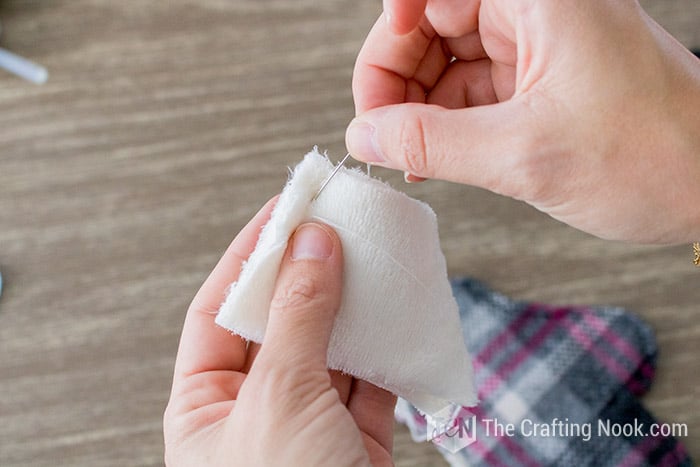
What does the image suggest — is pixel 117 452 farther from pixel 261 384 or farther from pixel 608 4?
pixel 608 4

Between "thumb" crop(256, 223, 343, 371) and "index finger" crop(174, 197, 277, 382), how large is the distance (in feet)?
0.37

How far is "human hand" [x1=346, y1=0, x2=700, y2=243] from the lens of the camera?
1.53 ft

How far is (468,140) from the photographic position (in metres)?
0.46

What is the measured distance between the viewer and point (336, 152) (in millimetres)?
888

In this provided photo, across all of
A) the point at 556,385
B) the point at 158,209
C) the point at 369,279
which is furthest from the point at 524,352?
the point at 158,209

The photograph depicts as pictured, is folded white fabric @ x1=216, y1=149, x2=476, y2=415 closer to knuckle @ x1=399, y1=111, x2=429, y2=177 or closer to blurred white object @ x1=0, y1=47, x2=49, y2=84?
knuckle @ x1=399, y1=111, x2=429, y2=177

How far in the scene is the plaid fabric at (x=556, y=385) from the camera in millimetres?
784

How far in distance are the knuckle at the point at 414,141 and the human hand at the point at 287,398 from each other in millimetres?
83

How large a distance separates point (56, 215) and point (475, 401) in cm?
63

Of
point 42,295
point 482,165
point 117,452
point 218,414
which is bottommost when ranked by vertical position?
point 117,452

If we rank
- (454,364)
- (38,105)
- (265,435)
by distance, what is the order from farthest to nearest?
1. (38,105)
2. (454,364)
3. (265,435)

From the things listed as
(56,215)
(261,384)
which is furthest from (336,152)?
(261,384)

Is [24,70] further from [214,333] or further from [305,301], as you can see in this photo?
[305,301]

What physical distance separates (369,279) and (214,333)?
0.54ft
